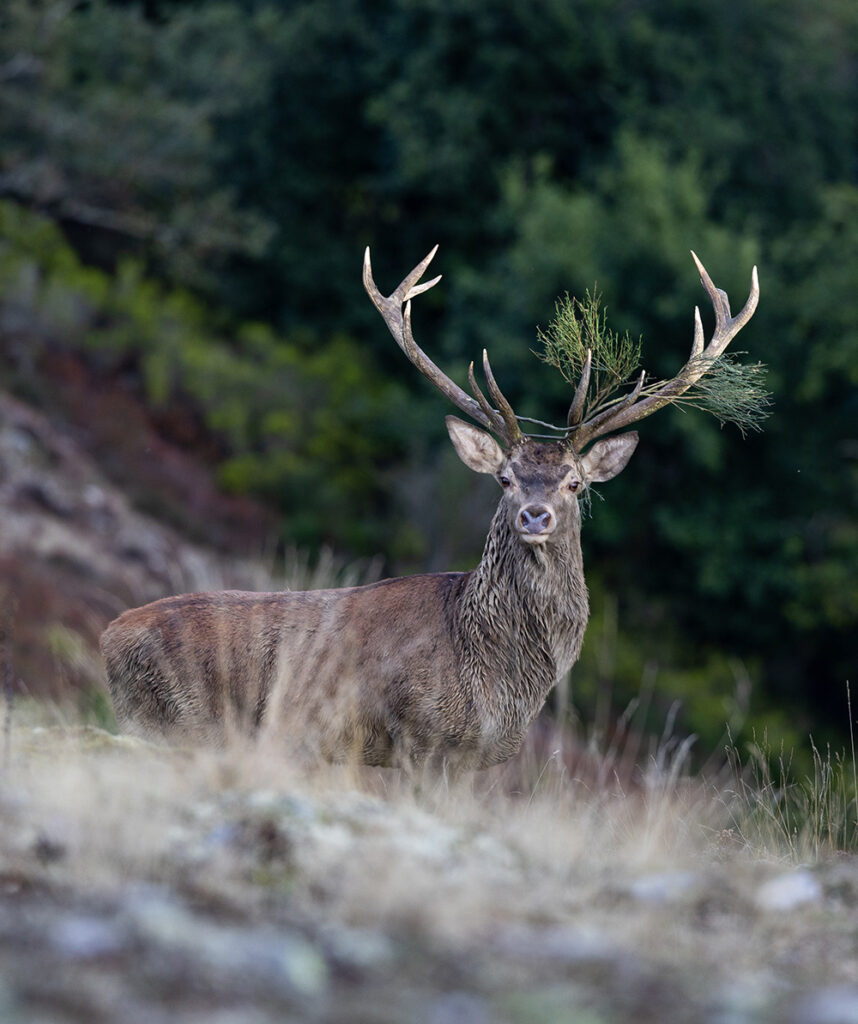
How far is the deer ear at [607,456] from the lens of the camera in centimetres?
702

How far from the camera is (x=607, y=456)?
23.3 feet

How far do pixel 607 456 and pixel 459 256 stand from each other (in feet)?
72.6

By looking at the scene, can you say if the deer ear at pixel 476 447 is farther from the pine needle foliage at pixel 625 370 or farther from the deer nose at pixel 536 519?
the deer nose at pixel 536 519

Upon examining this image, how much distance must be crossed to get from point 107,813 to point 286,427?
2192cm

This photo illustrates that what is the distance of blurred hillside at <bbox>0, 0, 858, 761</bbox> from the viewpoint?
2311cm

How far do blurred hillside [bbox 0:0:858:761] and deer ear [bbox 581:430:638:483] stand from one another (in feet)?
36.8

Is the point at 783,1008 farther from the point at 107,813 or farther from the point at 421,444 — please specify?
the point at 421,444

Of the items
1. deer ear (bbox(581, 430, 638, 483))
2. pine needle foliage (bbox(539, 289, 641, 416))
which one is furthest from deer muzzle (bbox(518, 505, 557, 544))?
pine needle foliage (bbox(539, 289, 641, 416))

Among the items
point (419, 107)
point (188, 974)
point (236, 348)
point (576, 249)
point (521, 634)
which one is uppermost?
point (419, 107)

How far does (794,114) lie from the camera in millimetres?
28812

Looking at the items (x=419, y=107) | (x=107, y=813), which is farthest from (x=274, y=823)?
(x=419, y=107)

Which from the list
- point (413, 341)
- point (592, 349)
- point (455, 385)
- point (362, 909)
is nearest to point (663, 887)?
point (362, 909)

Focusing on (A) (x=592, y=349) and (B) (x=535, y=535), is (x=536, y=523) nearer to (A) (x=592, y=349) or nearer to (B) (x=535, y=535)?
(B) (x=535, y=535)

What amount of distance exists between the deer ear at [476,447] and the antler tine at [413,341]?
0.07 metres
